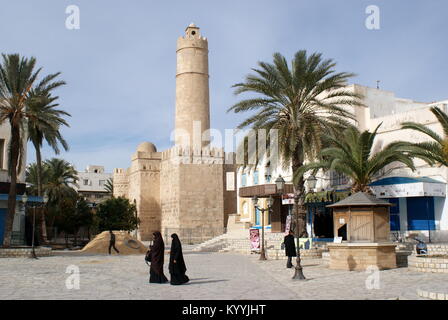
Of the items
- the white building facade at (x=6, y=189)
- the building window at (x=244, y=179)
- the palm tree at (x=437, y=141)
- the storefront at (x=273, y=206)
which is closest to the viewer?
the palm tree at (x=437, y=141)

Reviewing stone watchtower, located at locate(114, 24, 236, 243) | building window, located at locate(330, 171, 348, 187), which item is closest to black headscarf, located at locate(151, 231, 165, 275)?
building window, located at locate(330, 171, 348, 187)

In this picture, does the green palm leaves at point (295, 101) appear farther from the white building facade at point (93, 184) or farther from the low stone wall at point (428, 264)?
the white building facade at point (93, 184)

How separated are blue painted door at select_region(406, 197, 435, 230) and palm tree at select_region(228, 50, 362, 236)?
529 cm

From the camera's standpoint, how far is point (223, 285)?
10.4 meters

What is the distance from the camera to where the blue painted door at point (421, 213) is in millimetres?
20953

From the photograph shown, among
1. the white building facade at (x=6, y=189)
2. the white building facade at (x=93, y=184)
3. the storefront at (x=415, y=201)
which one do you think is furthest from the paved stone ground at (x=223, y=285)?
the white building facade at (x=93, y=184)

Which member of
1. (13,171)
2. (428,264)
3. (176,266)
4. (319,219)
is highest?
(13,171)

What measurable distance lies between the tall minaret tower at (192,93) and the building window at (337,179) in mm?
14840

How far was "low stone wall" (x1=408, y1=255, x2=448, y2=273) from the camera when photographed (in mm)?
11906

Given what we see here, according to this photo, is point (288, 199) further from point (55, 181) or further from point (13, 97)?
point (55, 181)

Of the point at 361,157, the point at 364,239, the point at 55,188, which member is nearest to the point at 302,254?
the point at 361,157

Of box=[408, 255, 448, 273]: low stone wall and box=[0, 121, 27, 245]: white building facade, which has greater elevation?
box=[0, 121, 27, 245]: white building facade

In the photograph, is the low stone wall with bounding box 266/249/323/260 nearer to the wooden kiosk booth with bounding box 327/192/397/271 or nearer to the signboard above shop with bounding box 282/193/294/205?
the wooden kiosk booth with bounding box 327/192/397/271

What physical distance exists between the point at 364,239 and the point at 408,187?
24.6 ft
